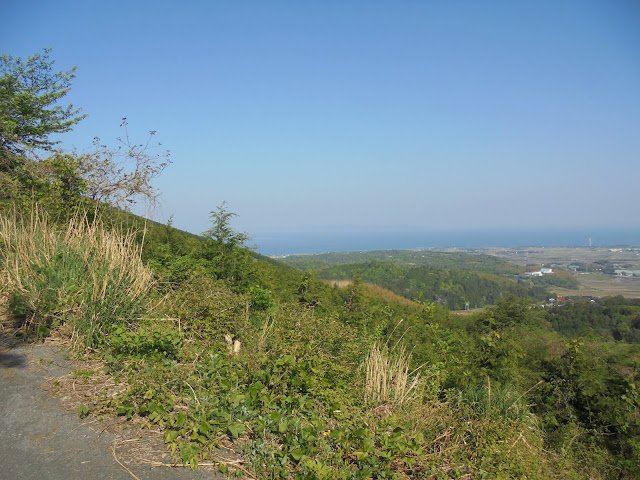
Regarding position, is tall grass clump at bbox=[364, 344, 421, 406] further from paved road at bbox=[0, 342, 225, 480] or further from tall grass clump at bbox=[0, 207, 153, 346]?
tall grass clump at bbox=[0, 207, 153, 346]

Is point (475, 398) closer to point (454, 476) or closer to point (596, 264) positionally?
point (454, 476)

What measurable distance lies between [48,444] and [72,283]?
6.72 feet

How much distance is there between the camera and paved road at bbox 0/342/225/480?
237 centimetres

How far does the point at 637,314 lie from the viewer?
24562 millimetres

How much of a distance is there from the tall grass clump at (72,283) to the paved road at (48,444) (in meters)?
0.78

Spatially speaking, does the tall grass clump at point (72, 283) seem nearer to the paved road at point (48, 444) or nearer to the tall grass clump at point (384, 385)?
the paved road at point (48, 444)

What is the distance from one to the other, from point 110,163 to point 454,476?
798cm

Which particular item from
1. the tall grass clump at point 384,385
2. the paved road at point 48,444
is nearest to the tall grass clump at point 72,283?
the paved road at point 48,444

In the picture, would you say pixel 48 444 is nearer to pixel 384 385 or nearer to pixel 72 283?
pixel 72 283

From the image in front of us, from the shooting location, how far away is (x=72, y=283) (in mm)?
4234

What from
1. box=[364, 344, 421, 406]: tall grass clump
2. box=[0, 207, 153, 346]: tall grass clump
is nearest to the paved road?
box=[0, 207, 153, 346]: tall grass clump

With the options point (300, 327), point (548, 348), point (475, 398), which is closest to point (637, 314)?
point (548, 348)

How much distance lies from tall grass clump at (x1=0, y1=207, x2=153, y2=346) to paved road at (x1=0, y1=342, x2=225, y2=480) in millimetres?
781

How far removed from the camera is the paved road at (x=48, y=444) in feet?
7.78
